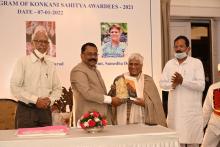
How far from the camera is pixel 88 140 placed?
2.89 metres

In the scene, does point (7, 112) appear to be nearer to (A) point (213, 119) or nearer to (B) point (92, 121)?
(B) point (92, 121)

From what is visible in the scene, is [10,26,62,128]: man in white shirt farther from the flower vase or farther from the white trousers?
the white trousers

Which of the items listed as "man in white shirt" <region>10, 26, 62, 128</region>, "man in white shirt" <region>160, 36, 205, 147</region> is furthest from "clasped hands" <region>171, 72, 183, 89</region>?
"man in white shirt" <region>10, 26, 62, 128</region>

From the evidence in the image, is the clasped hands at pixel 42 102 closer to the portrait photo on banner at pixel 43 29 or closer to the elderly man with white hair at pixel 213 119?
the portrait photo on banner at pixel 43 29

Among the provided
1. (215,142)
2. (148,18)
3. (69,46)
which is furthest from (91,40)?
(215,142)

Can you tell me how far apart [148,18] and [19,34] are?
182 centimetres

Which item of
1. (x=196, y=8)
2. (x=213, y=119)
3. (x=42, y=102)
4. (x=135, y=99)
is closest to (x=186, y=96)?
(x=213, y=119)

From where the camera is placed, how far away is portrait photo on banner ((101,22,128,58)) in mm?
5340

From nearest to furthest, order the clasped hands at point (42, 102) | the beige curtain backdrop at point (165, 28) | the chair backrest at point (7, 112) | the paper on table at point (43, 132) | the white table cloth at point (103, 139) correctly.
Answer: the white table cloth at point (103, 139), the paper on table at point (43, 132), the clasped hands at point (42, 102), the chair backrest at point (7, 112), the beige curtain backdrop at point (165, 28)

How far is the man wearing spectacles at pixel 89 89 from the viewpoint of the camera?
12.8 ft

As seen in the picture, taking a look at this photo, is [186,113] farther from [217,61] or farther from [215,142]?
[217,61]

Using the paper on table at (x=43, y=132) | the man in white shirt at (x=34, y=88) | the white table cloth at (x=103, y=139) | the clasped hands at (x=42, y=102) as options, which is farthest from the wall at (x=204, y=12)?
the paper on table at (x=43, y=132)

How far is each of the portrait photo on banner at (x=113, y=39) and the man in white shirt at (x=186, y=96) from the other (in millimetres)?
1048

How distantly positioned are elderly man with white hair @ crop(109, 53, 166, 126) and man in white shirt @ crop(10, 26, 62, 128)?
69 cm
